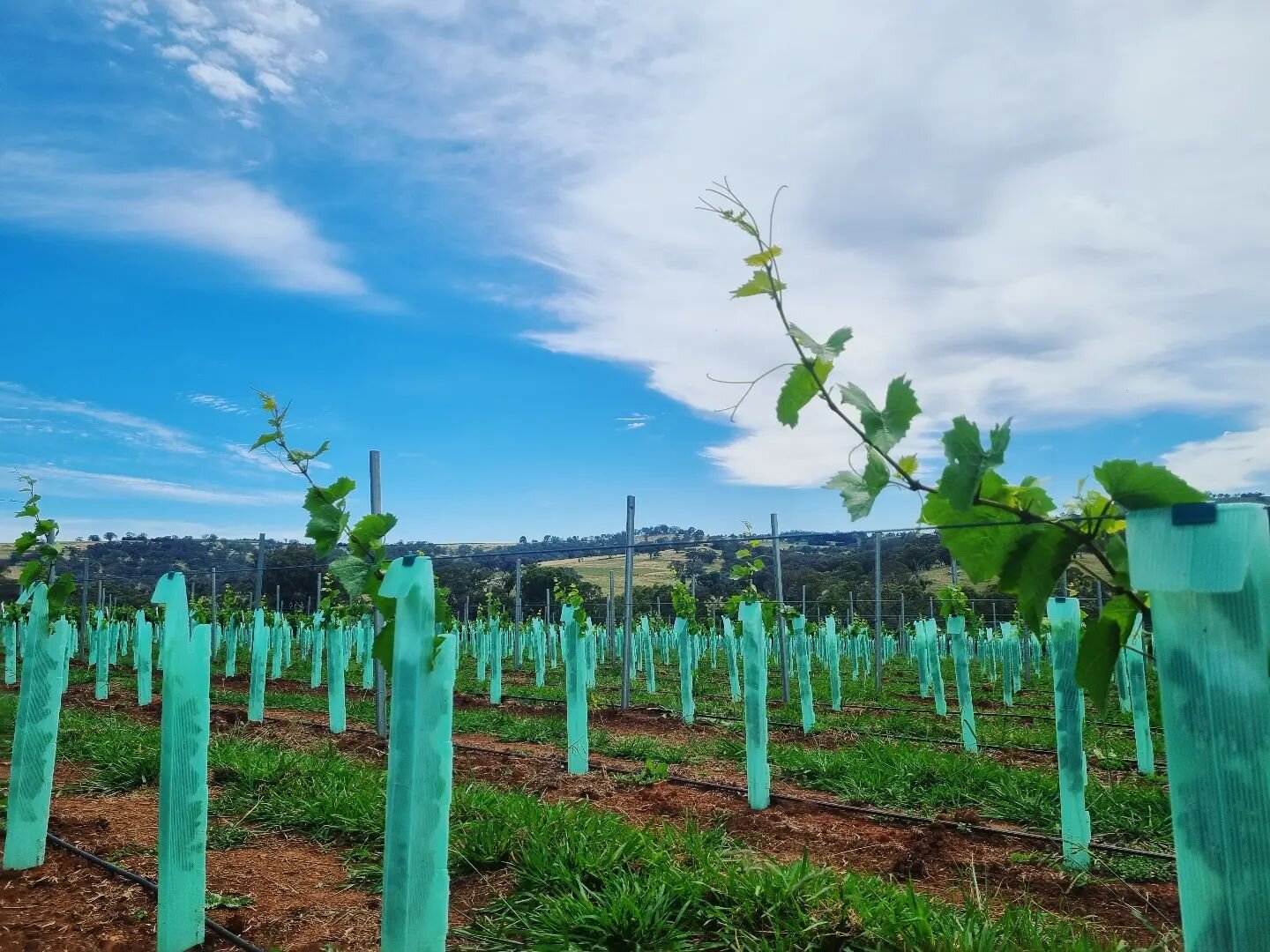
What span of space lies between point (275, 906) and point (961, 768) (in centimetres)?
535

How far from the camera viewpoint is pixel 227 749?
299 inches

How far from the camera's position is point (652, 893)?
345 cm

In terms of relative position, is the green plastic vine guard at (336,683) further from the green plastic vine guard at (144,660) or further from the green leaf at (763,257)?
the green leaf at (763,257)

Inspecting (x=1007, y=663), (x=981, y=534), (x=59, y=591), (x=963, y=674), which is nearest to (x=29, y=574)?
(x=59, y=591)

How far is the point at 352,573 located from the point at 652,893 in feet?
6.05

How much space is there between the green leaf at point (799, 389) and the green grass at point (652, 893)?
7.37ft

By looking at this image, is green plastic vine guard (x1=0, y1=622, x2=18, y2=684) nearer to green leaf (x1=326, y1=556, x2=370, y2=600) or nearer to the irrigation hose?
the irrigation hose

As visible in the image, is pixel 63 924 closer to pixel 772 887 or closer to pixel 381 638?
pixel 381 638

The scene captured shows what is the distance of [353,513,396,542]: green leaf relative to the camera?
10.3ft

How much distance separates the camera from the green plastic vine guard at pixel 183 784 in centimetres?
346

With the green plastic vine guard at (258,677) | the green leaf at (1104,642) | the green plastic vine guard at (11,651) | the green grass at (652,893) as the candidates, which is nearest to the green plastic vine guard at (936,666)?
the green grass at (652,893)

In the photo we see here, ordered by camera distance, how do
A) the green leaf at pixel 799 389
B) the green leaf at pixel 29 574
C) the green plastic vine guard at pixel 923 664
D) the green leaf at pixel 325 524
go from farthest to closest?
the green plastic vine guard at pixel 923 664 < the green leaf at pixel 29 574 < the green leaf at pixel 325 524 < the green leaf at pixel 799 389

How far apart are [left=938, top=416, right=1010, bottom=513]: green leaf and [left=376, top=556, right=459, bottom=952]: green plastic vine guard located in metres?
1.87

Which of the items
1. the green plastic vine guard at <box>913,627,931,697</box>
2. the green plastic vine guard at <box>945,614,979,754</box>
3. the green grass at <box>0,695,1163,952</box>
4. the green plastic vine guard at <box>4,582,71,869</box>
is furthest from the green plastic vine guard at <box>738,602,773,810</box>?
the green plastic vine guard at <box>913,627,931,697</box>
